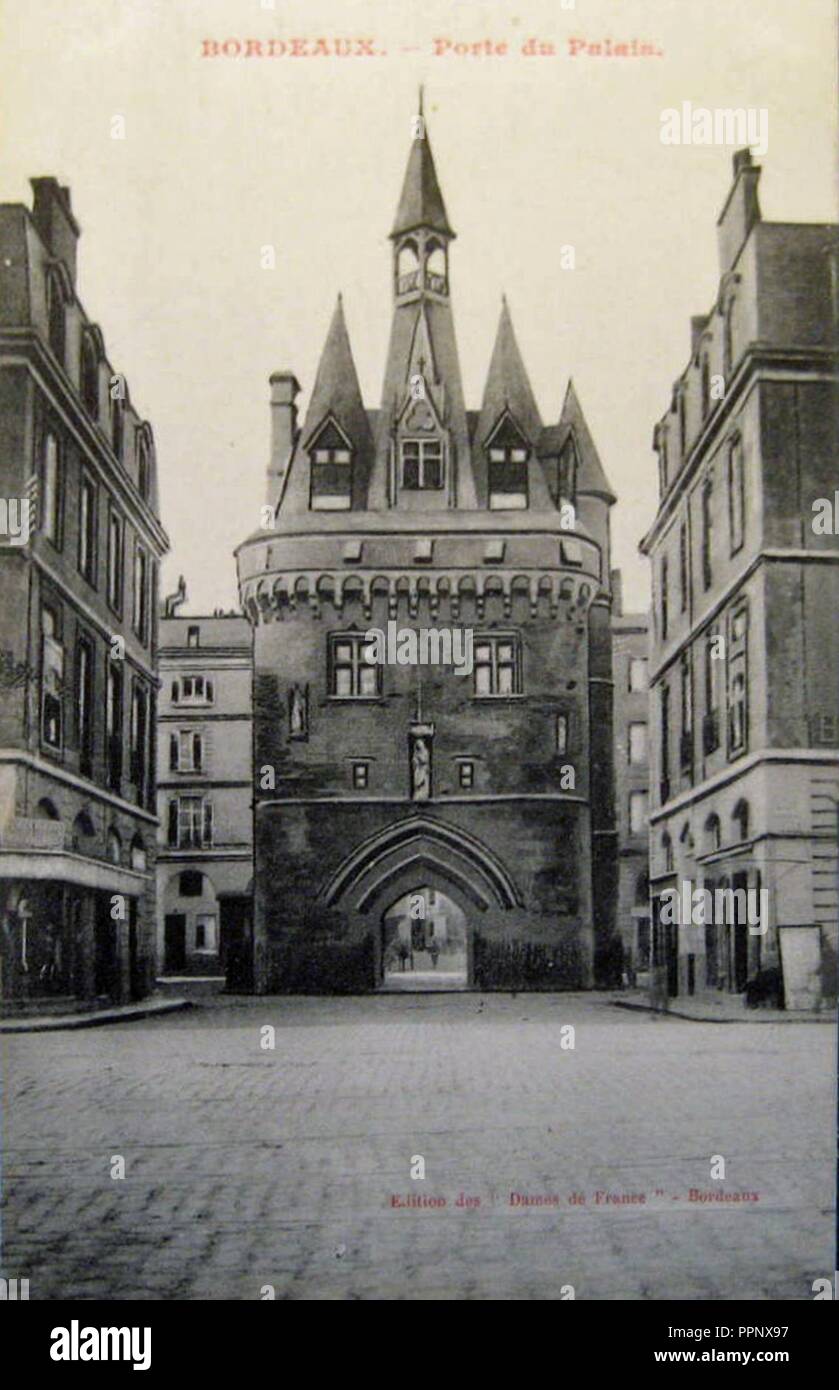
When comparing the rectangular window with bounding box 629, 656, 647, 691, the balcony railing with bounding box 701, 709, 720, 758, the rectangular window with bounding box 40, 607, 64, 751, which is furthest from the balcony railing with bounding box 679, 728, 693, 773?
the rectangular window with bounding box 40, 607, 64, 751

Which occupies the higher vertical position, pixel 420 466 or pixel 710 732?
pixel 420 466

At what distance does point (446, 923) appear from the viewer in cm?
1569

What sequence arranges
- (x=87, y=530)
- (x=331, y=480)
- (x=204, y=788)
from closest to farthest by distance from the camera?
(x=87, y=530) → (x=331, y=480) → (x=204, y=788)

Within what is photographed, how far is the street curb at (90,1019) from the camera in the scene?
8719 mm

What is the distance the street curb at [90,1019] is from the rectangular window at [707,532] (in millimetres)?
3707

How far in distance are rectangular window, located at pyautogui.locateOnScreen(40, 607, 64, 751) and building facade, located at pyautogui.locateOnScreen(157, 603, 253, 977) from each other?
3.64 feet

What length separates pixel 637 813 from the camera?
10781 millimetres

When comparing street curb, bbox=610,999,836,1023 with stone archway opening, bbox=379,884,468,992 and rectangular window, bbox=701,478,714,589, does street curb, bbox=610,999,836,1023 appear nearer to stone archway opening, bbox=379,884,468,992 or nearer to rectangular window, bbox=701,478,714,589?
stone archway opening, bbox=379,884,468,992

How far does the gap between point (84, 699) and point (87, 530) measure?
2.91 ft

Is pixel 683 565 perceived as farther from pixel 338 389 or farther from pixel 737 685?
pixel 338 389

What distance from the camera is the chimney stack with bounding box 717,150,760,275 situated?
28.5 feet

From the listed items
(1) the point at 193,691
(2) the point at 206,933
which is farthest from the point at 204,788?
(2) the point at 206,933
